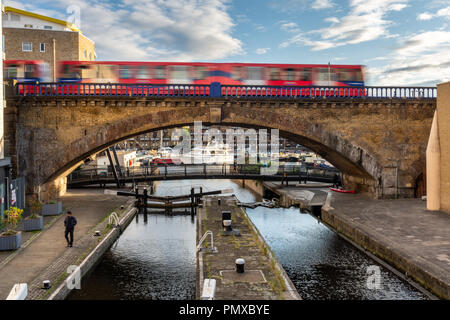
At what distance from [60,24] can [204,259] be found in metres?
45.3

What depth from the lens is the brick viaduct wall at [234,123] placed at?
22.0 metres

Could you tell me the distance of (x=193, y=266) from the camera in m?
15.2

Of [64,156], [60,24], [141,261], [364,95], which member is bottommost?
[141,261]

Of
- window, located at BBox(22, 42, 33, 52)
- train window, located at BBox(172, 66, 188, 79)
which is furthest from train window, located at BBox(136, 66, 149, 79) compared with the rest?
window, located at BBox(22, 42, 33, 52)

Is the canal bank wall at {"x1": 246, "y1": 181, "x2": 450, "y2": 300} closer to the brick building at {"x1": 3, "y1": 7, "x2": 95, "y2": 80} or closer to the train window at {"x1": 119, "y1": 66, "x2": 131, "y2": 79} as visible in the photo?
the train window at {"x1": 119, "y1": 66, "x2": 131, "y2": 79}

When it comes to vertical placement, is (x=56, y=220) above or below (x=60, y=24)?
below

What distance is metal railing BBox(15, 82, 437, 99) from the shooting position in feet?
72.2

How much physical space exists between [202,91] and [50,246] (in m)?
12.9

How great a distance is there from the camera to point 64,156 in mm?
22000

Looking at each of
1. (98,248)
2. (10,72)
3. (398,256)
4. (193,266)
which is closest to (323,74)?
(398,256)

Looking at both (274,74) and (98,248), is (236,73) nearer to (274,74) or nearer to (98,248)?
(274,74)
